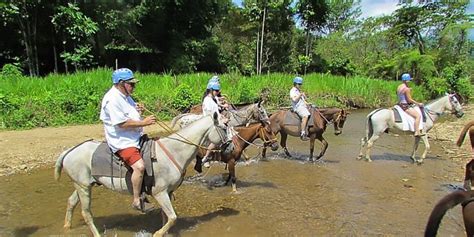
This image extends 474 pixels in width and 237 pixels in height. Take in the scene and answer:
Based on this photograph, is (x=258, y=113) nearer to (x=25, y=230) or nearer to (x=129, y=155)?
(x=129, y=155)

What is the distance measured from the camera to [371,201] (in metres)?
8.88

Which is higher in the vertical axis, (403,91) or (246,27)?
(246,27)

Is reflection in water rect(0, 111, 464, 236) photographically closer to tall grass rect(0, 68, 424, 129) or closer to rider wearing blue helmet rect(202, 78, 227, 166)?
rider wearing blue helmet rect(202, 78, 227, 166)

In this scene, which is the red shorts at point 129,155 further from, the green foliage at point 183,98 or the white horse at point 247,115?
the green foliage at point 183,98

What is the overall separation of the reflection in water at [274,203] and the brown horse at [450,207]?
3.19 meters

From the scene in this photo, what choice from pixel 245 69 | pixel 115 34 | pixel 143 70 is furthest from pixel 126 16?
pixel 245 69

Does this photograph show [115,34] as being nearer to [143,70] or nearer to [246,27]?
[143,70]

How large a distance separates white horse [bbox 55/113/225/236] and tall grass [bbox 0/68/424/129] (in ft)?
36.0

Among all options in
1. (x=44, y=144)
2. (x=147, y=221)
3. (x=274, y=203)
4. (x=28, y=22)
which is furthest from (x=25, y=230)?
(x=28, y=22)

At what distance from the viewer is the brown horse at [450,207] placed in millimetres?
Result: 3787

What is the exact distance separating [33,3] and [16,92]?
760 centimetres

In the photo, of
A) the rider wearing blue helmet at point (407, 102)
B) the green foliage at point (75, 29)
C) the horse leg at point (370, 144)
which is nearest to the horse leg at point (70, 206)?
the horse leg at point (370, 144)

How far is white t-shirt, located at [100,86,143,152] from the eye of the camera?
5.66 meters

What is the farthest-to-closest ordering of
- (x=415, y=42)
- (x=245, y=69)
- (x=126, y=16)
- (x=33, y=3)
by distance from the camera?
(x=415, y=42)
(x=245, y=69)
(x=126, y=16)
(x=33, y=3)
